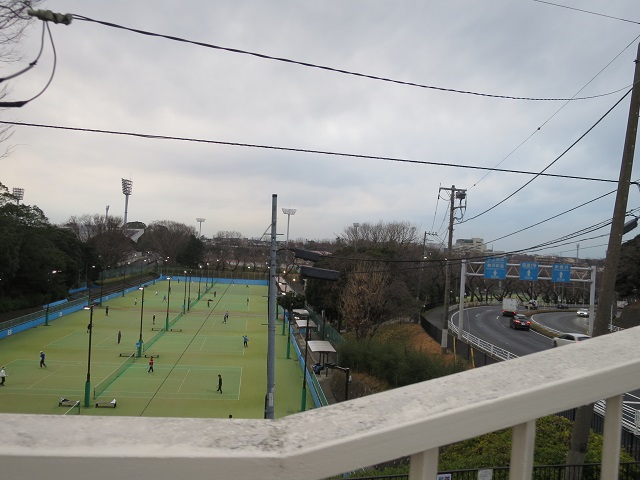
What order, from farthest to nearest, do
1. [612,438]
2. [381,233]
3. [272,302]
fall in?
[381,233] < [272,302] < [612,438]

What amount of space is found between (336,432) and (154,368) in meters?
27.3

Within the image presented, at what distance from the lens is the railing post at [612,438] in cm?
146

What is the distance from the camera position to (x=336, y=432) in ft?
3.98

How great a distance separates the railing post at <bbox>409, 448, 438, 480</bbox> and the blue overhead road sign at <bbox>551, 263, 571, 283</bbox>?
2350 centimetres

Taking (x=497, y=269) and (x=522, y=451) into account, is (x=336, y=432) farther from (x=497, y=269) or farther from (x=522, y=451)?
(x=497, y=269)

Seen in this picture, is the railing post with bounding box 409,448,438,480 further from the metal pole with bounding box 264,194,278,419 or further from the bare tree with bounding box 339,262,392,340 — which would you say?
the bare tree with bounding box 339,262,392,340

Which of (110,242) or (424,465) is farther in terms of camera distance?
(110,242)

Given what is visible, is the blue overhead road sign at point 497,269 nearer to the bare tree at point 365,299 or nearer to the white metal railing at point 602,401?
the white metal railing at point 602,401

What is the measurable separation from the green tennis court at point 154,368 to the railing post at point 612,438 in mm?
18006

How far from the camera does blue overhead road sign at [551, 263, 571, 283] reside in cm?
2225

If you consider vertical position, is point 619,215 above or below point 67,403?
above

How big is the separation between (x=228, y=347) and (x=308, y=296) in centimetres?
1105

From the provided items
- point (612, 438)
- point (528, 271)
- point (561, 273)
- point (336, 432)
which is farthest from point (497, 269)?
point (336, 432)

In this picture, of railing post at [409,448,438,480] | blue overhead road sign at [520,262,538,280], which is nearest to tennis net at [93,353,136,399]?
blue overhead road sign at [520,262,538,280]
